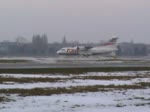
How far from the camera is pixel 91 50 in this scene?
419 feet

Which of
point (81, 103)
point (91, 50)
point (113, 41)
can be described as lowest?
point (81, 103)

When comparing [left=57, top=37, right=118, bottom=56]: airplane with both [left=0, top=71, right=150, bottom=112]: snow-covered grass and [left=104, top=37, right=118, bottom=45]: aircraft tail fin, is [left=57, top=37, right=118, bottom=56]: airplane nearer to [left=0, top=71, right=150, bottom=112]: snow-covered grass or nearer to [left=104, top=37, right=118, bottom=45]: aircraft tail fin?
[left=104, top=37, right=118, bottom=45]: aircraft tail fin

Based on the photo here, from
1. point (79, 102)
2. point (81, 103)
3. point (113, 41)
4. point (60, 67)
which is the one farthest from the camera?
point (113, 41)

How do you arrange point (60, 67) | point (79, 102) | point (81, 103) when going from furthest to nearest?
point (60, 67), point (79, 102), point (81, 103)

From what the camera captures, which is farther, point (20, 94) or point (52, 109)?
point (20, 94)

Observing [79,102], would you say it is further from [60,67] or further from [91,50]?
[91,50]

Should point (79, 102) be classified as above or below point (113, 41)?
below

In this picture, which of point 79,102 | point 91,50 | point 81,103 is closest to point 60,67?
point 79,102

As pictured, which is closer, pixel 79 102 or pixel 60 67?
pixel 79 102

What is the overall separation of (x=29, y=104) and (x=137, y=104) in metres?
4.55

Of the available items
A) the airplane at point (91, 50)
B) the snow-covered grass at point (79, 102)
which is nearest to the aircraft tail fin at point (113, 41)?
the airplane at point (91, 50)

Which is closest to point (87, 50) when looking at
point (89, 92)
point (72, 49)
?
point (72, 49)

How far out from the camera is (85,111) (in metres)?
15.2

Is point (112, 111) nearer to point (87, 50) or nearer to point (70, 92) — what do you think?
point (70, 92)
